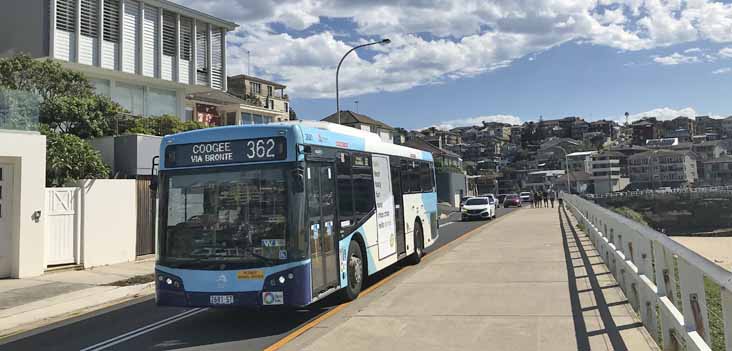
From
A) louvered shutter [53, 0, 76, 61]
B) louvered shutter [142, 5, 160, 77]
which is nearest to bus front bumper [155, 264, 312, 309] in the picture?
louvered shutter [53, 0, 76, 61]

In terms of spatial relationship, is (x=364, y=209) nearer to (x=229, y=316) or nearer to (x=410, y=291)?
(x=410, y=291)

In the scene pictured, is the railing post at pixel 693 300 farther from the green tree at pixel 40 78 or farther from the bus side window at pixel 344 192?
the green tree at pixel 40 78

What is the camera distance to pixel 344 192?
962 cm

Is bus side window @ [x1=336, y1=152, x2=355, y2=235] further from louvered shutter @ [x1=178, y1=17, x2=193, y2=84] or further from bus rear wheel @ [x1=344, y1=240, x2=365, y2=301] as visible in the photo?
louvered shutter @ [x1=178, y1=17, x2=193, y2=84]

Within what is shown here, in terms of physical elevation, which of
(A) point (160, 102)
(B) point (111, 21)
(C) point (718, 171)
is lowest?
(C) point (718, 171)

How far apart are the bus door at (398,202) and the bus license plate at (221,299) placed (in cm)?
548

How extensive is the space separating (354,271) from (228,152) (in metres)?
3.22

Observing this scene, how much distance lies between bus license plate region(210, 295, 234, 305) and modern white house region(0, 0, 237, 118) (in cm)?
2397

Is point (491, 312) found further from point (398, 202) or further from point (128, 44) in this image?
point (128, 44)

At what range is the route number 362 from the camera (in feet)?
26.2

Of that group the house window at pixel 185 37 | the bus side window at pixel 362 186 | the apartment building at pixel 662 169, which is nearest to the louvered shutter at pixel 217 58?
the house window at pixel 185 37

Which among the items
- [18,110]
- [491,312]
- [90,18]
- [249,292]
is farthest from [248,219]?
[90,18]

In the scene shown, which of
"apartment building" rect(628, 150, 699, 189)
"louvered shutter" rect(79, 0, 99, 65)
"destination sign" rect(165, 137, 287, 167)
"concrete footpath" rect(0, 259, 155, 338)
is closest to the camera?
"destination sign" rect(165, 137, 287, 167)

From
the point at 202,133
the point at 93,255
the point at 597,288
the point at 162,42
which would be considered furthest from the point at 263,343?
the point at 162,42
